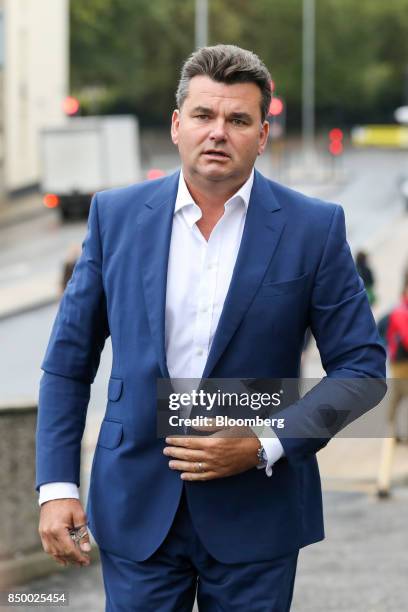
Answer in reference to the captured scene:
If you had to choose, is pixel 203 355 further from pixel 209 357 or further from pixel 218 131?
pixel 218 131

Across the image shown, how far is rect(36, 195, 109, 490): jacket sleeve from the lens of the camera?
12.9 ft

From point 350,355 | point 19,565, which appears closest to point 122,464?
point 350,355

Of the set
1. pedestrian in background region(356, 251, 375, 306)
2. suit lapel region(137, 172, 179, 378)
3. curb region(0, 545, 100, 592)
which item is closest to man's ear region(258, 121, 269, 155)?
suit lapel region(137, 172, 179, 378)

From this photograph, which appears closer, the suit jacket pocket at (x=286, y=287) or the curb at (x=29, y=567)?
the suit jacket pocket at (x=286, y=287)

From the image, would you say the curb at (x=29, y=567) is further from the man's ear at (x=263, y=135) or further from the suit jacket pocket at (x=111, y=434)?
the man's ear at (x=263, y=135)

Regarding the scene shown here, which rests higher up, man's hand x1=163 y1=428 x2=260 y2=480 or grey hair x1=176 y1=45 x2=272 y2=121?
grey hair x1=176 y1=45 x2=272 y2=121

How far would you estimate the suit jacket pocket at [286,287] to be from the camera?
391 centimetres

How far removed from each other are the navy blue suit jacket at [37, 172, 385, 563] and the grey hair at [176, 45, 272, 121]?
0.31 m

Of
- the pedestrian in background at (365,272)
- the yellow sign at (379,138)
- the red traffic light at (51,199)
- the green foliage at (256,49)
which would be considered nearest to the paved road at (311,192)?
the red traffic light at (51,199)

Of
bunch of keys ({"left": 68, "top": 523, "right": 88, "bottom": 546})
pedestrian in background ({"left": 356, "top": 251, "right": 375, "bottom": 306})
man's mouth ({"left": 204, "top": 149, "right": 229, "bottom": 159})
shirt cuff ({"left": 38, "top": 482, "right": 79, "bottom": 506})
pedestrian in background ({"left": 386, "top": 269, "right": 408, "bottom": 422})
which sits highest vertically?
man's mouth ({"left": 204, "top": 149, "right": 229, "bottom": 159})

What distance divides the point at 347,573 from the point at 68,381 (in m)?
4.73

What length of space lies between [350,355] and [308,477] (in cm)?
37

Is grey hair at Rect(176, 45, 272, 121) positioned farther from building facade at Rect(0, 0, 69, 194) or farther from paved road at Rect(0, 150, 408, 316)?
building facade at Rect(0, 0, 69, 194)

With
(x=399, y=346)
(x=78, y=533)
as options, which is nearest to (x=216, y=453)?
(x=78, y=533)
